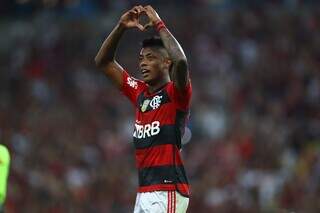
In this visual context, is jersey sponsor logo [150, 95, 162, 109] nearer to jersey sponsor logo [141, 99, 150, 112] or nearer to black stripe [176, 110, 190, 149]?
jersey sponsor logo [141, 99, 150, 112]

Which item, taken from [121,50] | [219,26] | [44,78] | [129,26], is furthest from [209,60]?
[129,26]

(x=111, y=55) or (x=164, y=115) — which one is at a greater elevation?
(x=111, y=55)

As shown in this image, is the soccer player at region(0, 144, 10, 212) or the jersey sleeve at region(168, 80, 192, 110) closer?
the jersey sleeve at region(168, 80, 192, 110)

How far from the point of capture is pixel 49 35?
65.2 ft

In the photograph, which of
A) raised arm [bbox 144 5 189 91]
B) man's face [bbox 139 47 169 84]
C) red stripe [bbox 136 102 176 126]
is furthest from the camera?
man's face [bbox 139 47 169 84]

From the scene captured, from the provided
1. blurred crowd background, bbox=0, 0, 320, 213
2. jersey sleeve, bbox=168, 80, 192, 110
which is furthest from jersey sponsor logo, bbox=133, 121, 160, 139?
blurred crowd background, bbox=0, 0, 320, 213

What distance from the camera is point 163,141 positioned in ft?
24.9

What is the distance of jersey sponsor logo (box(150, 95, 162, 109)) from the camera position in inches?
303

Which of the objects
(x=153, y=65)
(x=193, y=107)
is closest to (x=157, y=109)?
(x=153, y=65)

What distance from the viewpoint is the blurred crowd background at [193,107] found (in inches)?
595

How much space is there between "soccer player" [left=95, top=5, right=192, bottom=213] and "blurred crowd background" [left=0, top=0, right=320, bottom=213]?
602 centimetres

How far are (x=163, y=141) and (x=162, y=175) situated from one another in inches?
10.6

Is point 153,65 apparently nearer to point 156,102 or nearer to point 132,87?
point 156,102

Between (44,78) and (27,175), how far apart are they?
10.5 ft
